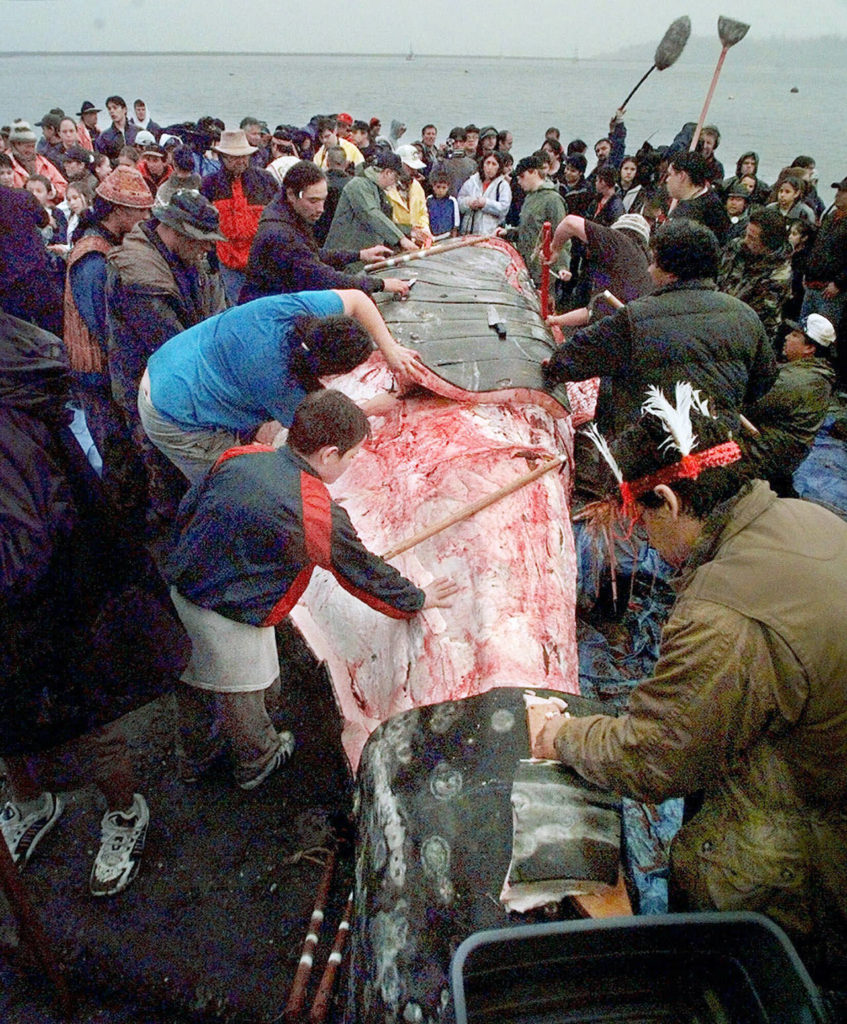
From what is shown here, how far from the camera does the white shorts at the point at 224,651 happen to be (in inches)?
97.5

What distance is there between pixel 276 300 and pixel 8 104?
38855 millimetres

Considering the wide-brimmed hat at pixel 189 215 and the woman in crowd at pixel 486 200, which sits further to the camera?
the woman in crowd at pixel 486 200

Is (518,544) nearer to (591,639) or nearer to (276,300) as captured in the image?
(591,639)

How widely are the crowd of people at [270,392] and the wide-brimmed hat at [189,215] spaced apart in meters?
0.01

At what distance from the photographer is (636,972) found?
152 centimetres

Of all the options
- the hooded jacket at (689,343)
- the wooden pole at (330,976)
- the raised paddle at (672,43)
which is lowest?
the wooden pole at (330,976)

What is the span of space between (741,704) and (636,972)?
64 cm

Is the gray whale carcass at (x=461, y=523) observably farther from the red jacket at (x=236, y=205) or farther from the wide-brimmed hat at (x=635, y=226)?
the red jacket at (x=236, y=205)

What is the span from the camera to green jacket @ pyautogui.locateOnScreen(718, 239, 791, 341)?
5008 millimetres

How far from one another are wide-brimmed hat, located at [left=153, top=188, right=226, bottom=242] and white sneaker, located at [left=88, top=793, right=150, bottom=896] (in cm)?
268

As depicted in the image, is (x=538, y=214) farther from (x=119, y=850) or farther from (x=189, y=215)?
(x=119, y=850)

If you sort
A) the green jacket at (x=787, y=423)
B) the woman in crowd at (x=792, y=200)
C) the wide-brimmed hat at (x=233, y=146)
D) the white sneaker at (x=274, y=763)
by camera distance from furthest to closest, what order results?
1. the woman in crowd at (x=792, y=200)
2. the wide-brimmed hat at (x=233, y=146)
3. the green jacket at (x=787, y=423)
4. the white sneaker at (x=274, y=763)

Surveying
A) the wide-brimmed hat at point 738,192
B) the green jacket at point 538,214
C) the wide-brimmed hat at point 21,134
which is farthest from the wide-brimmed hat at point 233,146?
the wide-brimmed hat at point 738,192

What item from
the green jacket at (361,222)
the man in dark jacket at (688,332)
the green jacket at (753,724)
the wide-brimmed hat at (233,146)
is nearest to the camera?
the green jacket at (753,724)
